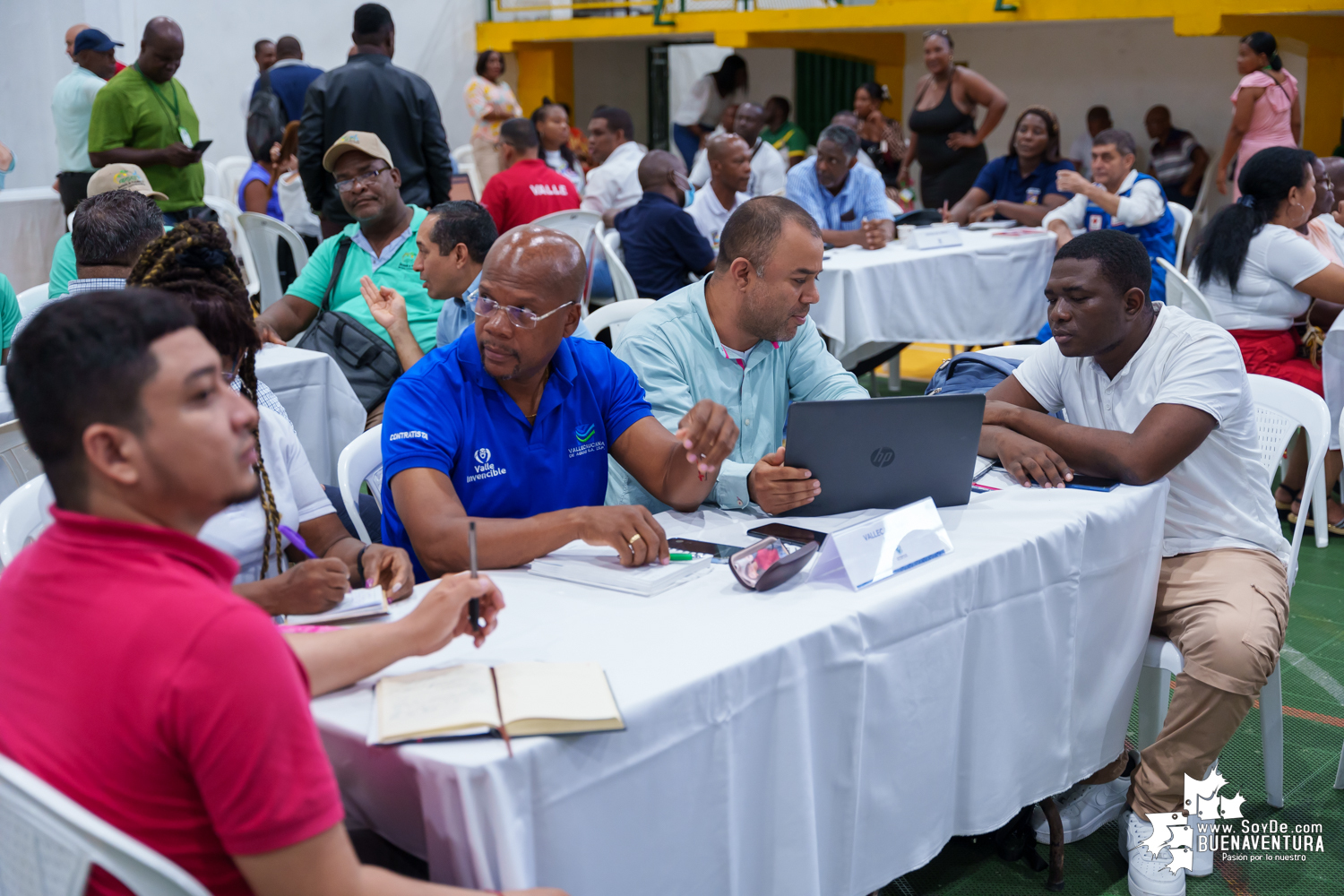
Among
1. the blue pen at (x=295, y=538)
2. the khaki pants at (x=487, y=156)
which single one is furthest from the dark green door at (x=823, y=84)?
the blue pen at (x=295, y=538)

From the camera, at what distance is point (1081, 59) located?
1028cm

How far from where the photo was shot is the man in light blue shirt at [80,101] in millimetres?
5613

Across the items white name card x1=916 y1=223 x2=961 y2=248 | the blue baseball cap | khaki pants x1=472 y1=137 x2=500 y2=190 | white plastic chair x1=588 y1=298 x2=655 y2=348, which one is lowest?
white plastic chair x1=588 y1=298 x2=655 y2=348

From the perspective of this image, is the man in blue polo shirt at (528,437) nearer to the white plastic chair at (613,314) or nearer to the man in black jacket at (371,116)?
the white plastic chair at (613,314)

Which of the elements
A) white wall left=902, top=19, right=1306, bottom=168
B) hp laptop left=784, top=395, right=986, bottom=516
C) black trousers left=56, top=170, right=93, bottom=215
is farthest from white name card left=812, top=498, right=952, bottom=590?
white wall left=902, top=19, right=1306, bottom=168

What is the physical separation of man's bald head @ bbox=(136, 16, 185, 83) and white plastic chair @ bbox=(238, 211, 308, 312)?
2.44 feet

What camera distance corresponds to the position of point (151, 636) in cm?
97

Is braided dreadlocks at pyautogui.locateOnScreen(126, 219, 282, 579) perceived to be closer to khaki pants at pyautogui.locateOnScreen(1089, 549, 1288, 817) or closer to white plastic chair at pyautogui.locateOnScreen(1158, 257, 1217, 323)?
khaki pants at pyautogui.locateOnScreen(1089, 549, 1288, 817)

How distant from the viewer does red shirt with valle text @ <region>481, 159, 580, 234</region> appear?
545 centimetres

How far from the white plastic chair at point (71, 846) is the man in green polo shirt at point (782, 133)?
364 inches

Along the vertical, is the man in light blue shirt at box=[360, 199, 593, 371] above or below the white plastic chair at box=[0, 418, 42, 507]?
above

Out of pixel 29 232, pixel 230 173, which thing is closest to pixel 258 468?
pixel 29 232

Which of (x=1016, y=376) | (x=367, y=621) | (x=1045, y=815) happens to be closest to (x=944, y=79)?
(x=1016, y=376)

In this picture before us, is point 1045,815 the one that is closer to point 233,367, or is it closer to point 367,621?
point 367,621
